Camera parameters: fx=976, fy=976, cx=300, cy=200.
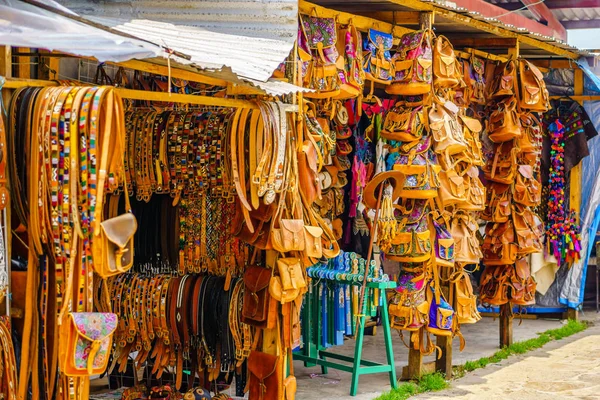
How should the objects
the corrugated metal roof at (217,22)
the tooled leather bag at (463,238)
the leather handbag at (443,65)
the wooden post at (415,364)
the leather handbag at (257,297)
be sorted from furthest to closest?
the tooled leather bag at (463,238)
the wooden post at (415,364)
the leather handbag at (443,65)
the leather handbag at (257,297)
the corrugated metal roof at (217,22)

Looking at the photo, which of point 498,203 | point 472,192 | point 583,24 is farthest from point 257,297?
point 583,24

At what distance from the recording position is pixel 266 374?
20.0 ft

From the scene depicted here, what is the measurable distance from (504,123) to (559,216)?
96.9 inches

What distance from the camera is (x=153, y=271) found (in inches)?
254

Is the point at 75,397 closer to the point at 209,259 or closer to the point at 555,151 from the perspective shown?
the point at 209,259

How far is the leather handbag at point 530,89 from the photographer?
31.0 feet

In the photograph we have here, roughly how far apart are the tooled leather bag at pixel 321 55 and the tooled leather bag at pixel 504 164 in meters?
3.27

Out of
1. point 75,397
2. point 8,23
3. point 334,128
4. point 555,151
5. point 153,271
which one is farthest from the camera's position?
point 555,151

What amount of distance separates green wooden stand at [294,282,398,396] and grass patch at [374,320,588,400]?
149 millimetres

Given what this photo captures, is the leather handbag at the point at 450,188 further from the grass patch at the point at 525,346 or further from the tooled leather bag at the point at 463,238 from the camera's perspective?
the grass patch at the point at 525,346

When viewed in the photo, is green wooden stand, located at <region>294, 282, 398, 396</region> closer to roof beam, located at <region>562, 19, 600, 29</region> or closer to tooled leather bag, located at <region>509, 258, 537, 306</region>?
tooled leather bag, located at <region>509, 258, 537, 306</region>

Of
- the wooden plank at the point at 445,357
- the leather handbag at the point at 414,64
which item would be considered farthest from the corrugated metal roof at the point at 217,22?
the wooden plank at the point at 445,357

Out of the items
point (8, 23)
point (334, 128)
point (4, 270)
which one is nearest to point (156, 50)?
point (8, 23)

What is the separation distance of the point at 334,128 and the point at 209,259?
2.42 metres
